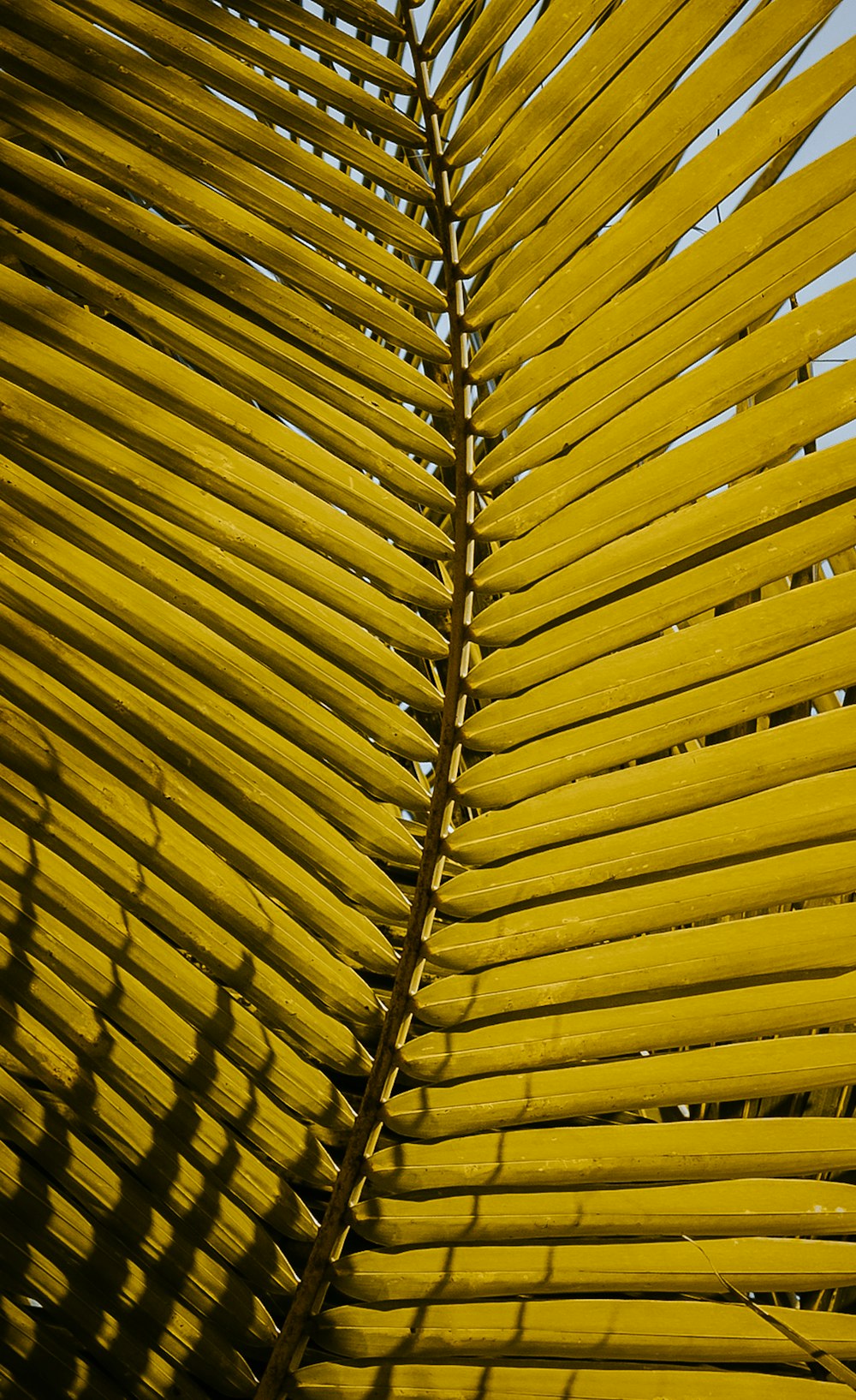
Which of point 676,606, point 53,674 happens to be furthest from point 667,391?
point 53,674

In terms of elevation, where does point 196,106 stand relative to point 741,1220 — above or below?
above

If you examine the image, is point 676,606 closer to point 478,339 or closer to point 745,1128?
point 745,1128

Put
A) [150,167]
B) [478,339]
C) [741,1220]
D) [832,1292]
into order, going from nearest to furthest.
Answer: [741,1220] < [150,167] < [832,1292] < [478,339]

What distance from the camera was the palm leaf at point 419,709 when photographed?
0.64m

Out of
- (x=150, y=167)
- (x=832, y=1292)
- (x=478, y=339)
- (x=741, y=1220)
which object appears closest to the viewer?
(x=741, y=1220)

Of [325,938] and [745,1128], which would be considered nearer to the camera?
[745,1128]

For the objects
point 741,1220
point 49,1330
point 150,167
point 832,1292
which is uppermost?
point 150,167

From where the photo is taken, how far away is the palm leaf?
0.64 meters

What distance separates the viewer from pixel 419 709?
0.76 meters

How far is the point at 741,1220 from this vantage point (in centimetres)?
62

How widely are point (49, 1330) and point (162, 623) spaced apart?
0.51 meters

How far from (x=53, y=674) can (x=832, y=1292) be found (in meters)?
0.86

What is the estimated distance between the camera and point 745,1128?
2.07 ft

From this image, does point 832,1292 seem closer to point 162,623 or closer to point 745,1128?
point 745,1128
